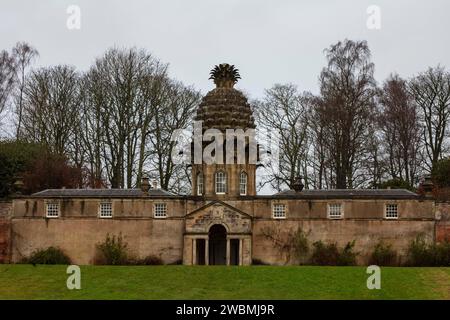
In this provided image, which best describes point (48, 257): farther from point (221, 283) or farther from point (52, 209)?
point (221, 283)

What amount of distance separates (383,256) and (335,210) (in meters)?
3.79

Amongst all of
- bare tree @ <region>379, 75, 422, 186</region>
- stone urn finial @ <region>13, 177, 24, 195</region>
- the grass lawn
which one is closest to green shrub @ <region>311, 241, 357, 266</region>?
the grass lawn

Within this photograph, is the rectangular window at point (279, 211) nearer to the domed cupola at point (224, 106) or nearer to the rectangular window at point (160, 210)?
the domed cupola at point (224, 106)

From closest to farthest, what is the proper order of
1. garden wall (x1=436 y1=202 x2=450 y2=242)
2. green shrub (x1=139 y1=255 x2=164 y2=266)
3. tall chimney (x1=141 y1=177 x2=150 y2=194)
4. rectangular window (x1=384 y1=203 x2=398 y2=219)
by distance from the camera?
garden wall (x1=436 y1=202 x2=450 y2=242)
green shrub (x1=139 y1=255 x2=164 y2=266)
rectangular window (x1=384 y1=203 x2=398 y2=219)
tall chimney (x1=141 y1=177 x2=150 y2=194)

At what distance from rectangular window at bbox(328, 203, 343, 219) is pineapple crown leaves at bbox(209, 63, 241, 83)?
31.6 ft

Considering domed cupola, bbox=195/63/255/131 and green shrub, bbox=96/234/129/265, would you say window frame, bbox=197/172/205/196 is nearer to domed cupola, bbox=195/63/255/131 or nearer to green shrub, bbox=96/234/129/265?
domed cupola, bbox=195/63/255/131

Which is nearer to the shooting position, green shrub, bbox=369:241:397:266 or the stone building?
green shrub, bbox=369:241:397:266

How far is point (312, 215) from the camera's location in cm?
5006

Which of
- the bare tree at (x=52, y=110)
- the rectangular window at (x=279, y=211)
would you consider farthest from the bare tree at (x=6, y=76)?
Result: the rectangular window at (x=279, y=211)

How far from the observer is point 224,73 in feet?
171

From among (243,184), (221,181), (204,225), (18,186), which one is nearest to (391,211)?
(243,184)

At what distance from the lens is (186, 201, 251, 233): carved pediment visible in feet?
162

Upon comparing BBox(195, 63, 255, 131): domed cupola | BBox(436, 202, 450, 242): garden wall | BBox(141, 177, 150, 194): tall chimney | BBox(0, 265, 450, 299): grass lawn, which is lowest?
BBox(0, 265, 450, 299): grass lawn

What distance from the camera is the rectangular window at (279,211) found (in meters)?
50.3
